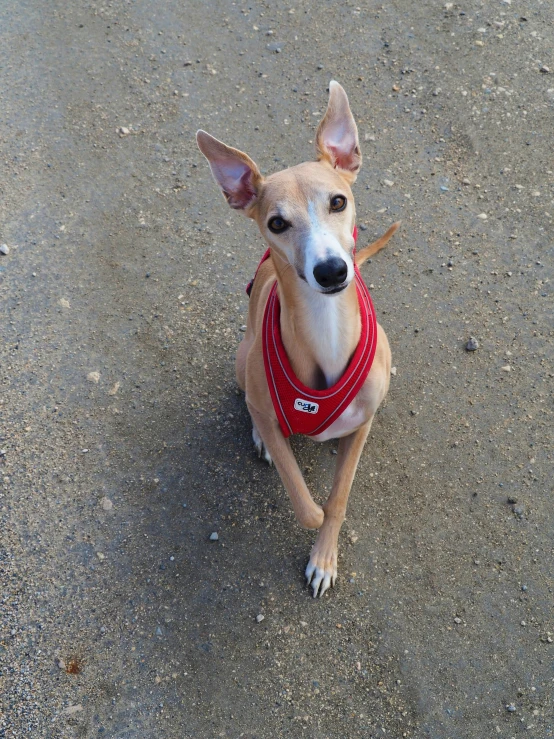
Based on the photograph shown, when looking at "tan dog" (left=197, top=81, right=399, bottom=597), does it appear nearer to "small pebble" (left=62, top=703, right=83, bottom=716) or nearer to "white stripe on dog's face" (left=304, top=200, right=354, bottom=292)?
"white stripe on dog's face" (left=304, top=200, right=354, bottom=292)

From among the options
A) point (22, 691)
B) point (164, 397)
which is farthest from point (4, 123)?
point (22, 691)

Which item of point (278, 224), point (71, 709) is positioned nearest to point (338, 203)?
point (278, 224)

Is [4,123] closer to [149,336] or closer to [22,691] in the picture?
[149,336]

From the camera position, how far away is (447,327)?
4.59 m

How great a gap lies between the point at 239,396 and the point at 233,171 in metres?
1.72

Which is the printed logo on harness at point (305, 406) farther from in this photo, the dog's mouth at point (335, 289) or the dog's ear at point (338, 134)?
the dog's ear at point (338, 134)

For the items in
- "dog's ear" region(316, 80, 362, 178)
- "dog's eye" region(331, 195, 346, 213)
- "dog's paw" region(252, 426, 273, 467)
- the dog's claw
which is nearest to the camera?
"dog's eye" region(331, 195, 346, 213)

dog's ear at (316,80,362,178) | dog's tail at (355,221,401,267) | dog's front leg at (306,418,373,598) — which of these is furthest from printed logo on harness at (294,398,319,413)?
dog's tail at (355,221,401,267)

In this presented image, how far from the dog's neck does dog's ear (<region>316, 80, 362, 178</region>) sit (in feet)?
2.38

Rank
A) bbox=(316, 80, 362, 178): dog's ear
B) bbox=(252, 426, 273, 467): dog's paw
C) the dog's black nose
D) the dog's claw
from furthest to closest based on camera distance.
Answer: bbox=(252, 426, 273, 467): dog's paw
the dog's claw
bbox=(316, 80, 362, 178): dog's ear
the dog's black nose

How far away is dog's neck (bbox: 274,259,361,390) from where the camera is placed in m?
3.10

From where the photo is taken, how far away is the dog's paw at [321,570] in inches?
140

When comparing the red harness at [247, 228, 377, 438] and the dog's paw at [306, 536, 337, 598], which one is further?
the dog's paw at [306, 536, 337, 598]

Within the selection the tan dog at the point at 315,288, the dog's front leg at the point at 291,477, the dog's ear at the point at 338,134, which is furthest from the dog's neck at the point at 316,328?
the dog's ear at the point at 338,134
